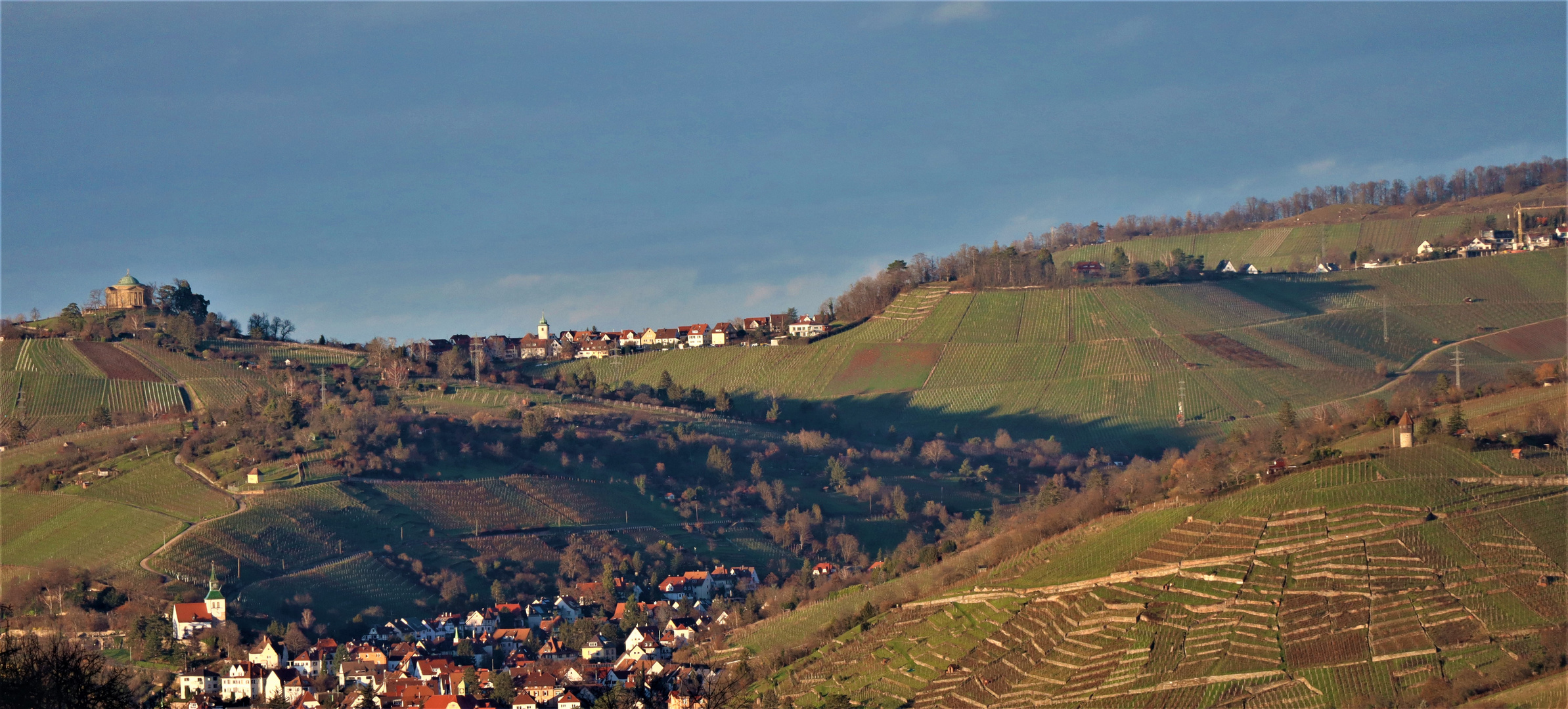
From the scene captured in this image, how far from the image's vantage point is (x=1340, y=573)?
4916 centimetres

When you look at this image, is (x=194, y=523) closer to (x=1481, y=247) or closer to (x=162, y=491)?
(x=162, y=491)

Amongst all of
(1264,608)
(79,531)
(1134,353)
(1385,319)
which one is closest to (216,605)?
(79,531)

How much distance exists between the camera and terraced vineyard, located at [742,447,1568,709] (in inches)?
1743

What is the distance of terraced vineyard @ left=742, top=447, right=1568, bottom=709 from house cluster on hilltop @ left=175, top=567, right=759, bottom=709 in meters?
8.35

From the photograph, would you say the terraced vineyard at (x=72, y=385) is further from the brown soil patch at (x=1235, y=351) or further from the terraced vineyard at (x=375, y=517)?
the brown soil patch at (x=1235, y=351)

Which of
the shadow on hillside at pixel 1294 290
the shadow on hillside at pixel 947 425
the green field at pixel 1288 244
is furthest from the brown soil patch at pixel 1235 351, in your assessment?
the green field at pixel 1288 244

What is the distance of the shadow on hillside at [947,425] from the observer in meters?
115

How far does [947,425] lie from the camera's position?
126 meters

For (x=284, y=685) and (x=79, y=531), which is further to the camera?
(x=79, y=531)

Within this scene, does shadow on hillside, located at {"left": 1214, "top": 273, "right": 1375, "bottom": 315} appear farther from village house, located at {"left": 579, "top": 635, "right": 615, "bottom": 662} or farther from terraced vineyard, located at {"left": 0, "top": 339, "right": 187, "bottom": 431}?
terraced vineyard, located at {"left": 0, "top": 339, "right": 187, "bottom": 431}

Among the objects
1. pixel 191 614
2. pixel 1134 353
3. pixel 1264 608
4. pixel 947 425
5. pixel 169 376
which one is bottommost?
pixel 191 614

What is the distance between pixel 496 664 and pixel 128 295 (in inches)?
3326

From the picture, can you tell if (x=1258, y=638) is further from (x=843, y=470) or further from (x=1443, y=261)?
(x=1443, y=261)

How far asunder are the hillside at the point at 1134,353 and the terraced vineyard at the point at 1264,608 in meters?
56.9
